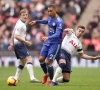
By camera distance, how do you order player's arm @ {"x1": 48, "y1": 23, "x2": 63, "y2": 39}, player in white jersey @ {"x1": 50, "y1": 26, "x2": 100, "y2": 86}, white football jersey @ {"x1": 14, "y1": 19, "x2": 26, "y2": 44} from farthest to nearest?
1. white football jersey @ {"x1": 14, "y1": 19, "x2": 26, "y2": 44}
2. player in white jersey @ {"x1": 50, "y1": 26, "x2": 100, "y2": 86}
3. player's arm @ {"x1": 48, "y1": 23, "x2": 63, "y2": 39}

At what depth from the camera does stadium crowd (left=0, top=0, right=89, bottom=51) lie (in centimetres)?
2927

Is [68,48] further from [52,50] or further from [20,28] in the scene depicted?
[20,28]

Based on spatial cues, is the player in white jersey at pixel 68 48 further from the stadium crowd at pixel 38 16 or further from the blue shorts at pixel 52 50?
the stadium crowd at pixel 38 16

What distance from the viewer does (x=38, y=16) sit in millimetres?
30906

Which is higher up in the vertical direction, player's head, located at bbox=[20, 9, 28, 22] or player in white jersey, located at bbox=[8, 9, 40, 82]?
player's head, located at bbox=[20, 9, 28, 22]

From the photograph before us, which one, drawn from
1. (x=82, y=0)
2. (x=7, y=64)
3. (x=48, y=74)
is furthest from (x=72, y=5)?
(x=48, y=74)

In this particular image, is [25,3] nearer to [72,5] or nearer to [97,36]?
[72,5]

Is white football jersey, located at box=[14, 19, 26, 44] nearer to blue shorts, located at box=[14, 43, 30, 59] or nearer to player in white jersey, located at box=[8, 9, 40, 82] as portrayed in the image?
player in white jersey, located at box=[8, 9, 40, 82]

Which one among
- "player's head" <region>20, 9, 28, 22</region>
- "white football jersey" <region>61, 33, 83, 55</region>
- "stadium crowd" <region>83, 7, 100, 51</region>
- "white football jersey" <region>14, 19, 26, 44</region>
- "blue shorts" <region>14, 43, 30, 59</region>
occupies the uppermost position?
"player's head" <region>20, 9, 28, 22</region>

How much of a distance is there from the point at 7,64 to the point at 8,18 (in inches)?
151

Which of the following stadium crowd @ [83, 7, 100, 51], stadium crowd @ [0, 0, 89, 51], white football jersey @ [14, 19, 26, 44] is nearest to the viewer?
white football jersey @ [14, 19, 26, 44]

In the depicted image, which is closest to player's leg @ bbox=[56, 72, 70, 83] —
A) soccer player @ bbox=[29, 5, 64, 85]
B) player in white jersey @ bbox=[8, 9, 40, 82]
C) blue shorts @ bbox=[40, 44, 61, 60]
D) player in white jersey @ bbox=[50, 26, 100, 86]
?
player in white jersey @ bbox=[50, 26, 100, 86]

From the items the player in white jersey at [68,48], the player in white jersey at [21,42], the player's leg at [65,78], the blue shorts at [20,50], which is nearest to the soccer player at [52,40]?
the player in white jersey at [68,48]

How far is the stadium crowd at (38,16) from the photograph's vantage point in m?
29.3
